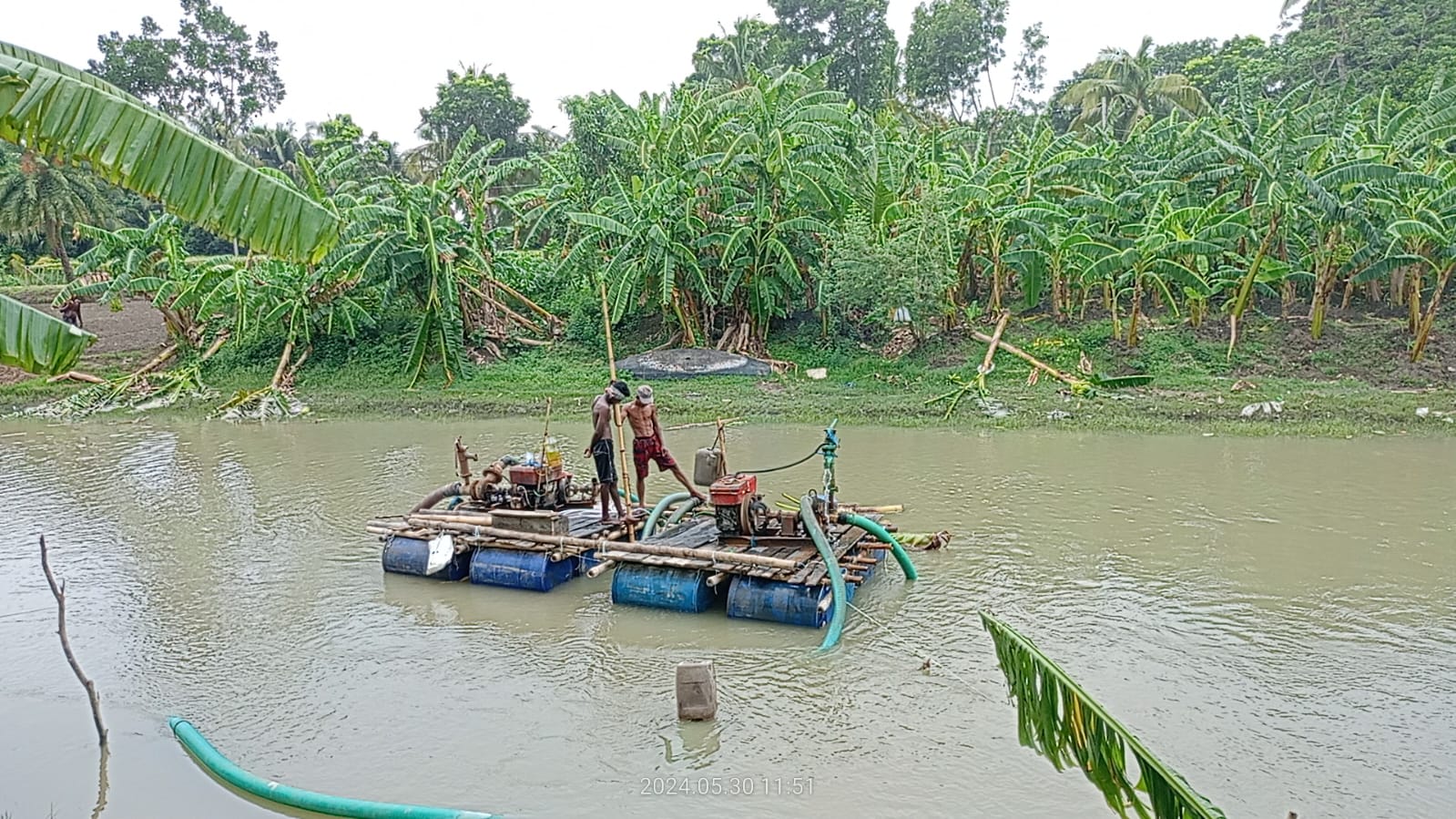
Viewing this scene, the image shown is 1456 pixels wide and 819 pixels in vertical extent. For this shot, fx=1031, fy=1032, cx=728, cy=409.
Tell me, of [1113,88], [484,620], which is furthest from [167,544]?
[1113,88]

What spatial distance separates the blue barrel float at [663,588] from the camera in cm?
803

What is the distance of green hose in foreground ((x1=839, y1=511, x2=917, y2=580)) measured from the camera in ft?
27.3

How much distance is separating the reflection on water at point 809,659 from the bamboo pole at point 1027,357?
14.5ft

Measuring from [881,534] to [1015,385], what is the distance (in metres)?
9.22

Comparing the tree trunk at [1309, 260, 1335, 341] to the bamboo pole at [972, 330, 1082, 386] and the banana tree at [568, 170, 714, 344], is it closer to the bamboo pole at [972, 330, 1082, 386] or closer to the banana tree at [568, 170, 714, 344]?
the bamboo pole at [972, 330, 1082, 386]

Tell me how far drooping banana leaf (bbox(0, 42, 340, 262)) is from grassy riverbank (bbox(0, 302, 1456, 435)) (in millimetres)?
11049

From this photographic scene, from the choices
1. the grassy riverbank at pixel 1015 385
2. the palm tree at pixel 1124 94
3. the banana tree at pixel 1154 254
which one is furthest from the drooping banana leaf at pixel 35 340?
the palm tree at pixel 1124 94

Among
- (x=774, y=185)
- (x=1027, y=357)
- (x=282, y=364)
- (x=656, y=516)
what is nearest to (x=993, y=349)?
(x=1027, y=357)

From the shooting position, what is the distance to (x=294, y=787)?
5797mm

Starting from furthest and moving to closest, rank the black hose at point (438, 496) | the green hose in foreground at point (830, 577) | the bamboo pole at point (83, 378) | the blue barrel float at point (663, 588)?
the bamboo pole at point (83, 378) < the black hose at point (438, 496) < the blue barrel float at point (663, 588) < the green hose in foreground at point (830, 577)

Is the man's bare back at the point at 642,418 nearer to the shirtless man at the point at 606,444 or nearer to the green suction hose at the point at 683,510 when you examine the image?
the shirtless man at the point at 606,444

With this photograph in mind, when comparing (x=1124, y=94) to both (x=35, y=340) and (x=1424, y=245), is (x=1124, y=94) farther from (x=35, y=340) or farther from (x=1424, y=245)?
(x=35, y=340)

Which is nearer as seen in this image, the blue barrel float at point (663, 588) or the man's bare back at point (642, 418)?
the blue barrel float at point (663, 588)

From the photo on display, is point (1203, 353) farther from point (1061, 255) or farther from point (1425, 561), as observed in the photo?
point (1425, 561)
